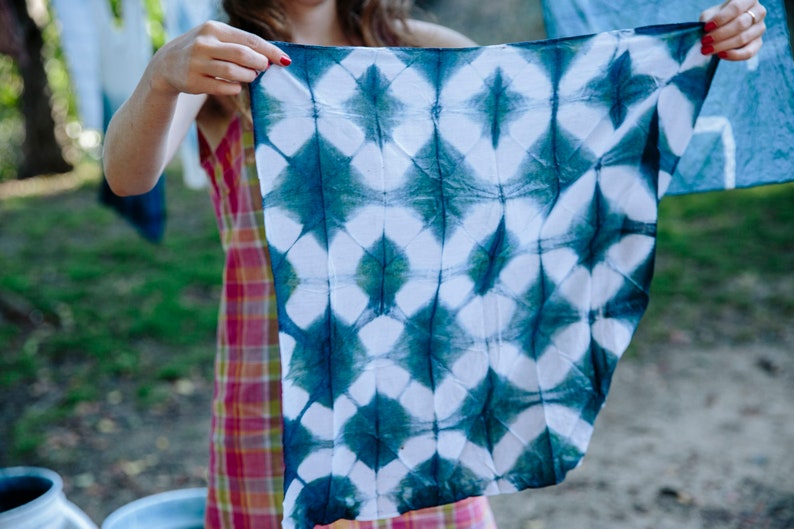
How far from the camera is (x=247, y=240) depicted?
1.35 metres

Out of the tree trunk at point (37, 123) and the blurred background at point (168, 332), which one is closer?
the blurred background at point (168, 332)

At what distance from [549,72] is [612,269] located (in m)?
0.39

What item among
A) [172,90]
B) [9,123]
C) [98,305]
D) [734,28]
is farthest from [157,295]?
[9,123]

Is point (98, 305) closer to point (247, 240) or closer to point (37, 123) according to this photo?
point (247, 240)

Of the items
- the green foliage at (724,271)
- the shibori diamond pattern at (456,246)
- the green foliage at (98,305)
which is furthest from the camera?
the green foliage at (724,271)

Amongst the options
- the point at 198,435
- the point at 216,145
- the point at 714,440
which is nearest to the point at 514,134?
the point at 216,145

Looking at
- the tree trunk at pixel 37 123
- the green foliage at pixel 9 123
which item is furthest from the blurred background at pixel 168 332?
the green foliage at pixel 9 123

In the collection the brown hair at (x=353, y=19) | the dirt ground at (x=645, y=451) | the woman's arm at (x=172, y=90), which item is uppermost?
the brown hair at (x=353, y=19)

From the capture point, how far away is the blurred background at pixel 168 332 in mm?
3115

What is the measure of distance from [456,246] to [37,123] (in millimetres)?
8362

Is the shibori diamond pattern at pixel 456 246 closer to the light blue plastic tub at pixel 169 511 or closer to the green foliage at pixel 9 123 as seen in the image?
the light blue plastic tub at pixel 169 511

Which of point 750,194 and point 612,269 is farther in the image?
point 750,194

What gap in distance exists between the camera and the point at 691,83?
139 centimetres

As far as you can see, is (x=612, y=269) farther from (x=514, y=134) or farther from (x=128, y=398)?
(x=128, y=398)
